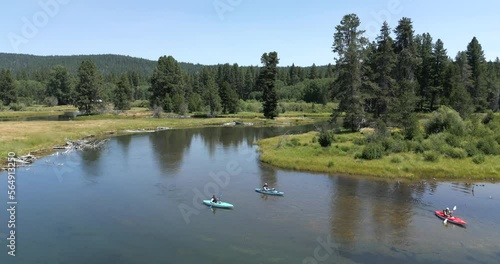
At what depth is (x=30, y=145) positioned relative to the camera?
6712 cm

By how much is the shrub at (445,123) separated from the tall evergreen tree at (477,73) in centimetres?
5095

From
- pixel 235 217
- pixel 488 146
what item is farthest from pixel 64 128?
pixel 488 146

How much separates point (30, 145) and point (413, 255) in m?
62.9

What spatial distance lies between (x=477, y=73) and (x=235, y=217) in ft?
369

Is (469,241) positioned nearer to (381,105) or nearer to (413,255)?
(413,255)

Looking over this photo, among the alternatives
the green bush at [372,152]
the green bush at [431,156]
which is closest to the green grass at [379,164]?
the green bush at [431,156]

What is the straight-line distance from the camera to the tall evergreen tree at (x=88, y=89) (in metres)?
132

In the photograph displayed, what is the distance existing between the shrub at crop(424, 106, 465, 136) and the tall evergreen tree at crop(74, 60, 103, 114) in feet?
352

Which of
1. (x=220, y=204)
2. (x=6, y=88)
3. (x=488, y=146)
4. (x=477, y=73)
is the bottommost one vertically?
(x=220, y=204)

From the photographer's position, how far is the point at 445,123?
6612cm

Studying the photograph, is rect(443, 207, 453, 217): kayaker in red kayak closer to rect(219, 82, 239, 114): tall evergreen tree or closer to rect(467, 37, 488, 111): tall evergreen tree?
rect(467, 37, 488, 111): tall evergreen tree

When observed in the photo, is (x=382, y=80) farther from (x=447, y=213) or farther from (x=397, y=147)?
(x=447, y=213)

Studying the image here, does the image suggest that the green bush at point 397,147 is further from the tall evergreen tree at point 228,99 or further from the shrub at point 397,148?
the tall evergreen tree at point 228,99

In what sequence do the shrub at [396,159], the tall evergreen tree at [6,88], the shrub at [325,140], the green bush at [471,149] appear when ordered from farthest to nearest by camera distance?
the tall evergreen tree at [6,88], the shrub at [325,140], the green bush at [471,149], the shrub at [396,159]
